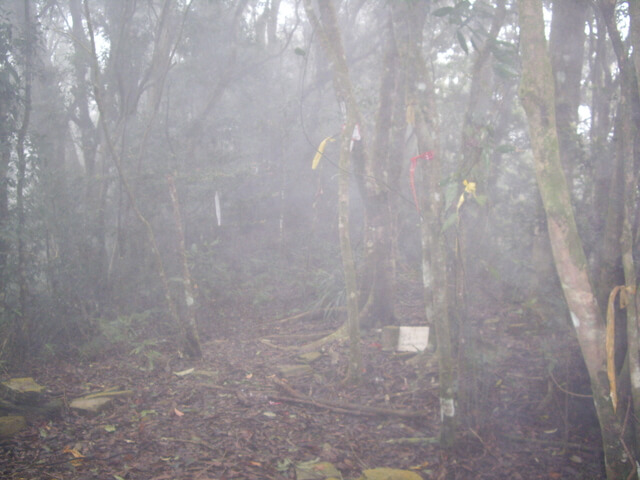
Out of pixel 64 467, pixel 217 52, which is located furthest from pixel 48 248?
→ pixel 217 52

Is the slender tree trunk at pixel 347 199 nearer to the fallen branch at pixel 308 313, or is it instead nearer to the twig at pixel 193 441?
the twig at pixel 193 441

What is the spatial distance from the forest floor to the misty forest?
0.03m

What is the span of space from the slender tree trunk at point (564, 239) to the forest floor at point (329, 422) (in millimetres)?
882

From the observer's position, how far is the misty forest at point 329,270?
4.34 m

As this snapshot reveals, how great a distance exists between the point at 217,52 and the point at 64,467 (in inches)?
470

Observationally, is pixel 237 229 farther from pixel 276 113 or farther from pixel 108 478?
pixel 108 478

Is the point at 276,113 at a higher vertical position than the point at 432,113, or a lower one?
higher

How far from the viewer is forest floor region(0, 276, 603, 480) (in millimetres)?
4434

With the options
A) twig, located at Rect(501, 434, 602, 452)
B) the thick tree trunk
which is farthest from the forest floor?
the thick tree trunk

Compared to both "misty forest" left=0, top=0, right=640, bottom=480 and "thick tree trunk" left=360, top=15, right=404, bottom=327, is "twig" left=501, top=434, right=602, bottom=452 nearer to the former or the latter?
"misty forest" left=0, top=0, right=640, bottom=480

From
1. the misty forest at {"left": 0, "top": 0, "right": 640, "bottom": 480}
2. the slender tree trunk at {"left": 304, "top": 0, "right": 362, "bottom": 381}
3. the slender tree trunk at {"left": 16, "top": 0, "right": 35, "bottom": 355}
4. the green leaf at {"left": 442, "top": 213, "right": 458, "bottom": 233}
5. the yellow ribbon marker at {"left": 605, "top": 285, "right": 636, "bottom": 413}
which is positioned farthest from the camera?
the slender tree trunk at {"left": 16, "top": 0, "right": 35, "bottom": 355}

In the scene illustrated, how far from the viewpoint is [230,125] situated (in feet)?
46.5

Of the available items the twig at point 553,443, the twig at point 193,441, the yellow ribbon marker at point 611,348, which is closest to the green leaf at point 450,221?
the yellow ribbon marker at point 611,348

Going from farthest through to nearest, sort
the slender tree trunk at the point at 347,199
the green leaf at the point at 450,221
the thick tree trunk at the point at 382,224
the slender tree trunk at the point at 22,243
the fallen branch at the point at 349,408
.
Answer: the thick tree trunk at the point at 382,224 → the slender tree trunk at the point at 22,243 → the slender tree trunk at the point at 347,199 → the fallen branch at the point at 349,408 → the green leaf at the point at 450,221
